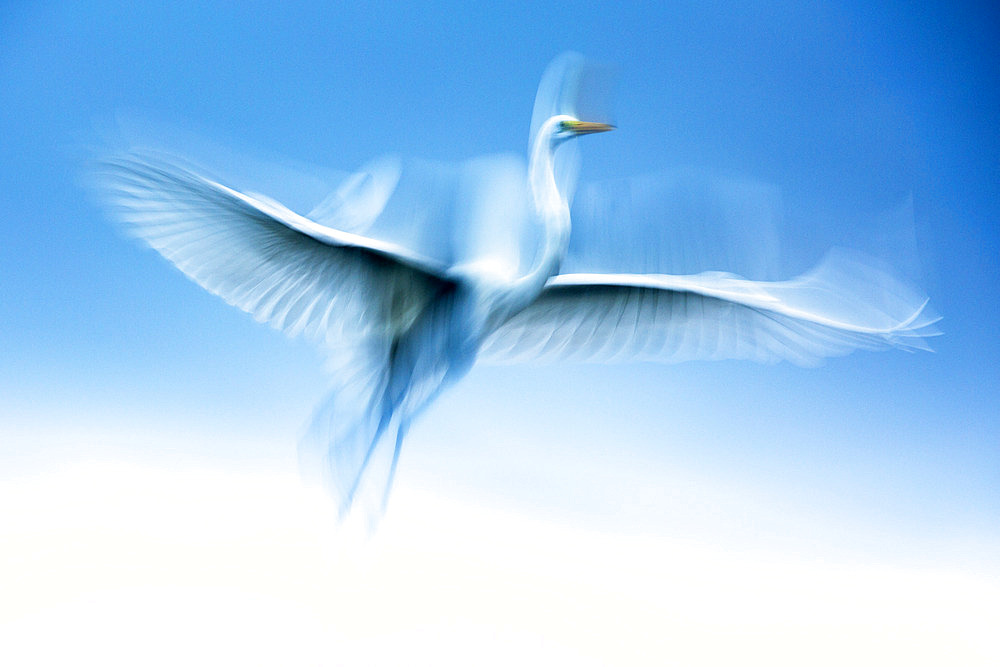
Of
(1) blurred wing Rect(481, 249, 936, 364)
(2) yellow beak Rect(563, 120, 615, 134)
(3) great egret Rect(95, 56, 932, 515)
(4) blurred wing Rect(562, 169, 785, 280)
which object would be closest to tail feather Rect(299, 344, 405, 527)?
(3) great egret Rect(95, 56, 932, 515)

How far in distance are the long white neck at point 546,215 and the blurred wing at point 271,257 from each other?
11 centimetres

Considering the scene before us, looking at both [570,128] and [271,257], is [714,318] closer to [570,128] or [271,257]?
[570,128]

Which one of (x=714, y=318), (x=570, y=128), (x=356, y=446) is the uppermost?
(x=570, y=128)

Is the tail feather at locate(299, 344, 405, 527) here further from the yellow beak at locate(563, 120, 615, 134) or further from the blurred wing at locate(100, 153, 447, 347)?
the yellow beak at locate(563, 120, 615, 134)

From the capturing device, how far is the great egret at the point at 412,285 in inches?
33.6

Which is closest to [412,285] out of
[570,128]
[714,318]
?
[570,128]

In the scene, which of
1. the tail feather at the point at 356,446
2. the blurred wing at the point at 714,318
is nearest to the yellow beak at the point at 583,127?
the blurred wing at the point at 714,318

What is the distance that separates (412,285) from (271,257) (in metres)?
0.17

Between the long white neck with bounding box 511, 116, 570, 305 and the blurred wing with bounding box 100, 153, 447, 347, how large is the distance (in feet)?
0.37

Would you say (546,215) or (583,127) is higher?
(583,127)

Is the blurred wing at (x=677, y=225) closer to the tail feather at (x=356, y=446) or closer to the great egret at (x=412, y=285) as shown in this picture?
the great egret at (x=412, y=285)

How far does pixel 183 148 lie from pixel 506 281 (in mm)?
392

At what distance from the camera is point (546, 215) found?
0.86 metres

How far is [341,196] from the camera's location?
863mm
